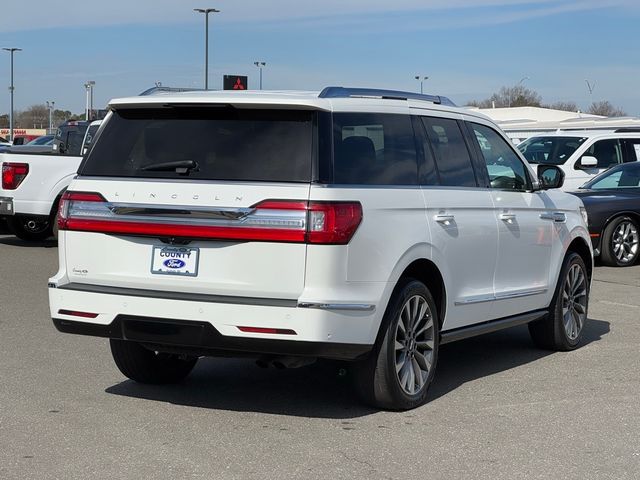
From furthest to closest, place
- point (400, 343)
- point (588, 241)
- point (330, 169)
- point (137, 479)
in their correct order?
point (588, 241)
point (400, 343)
point (330, 169)
point (137, 479)

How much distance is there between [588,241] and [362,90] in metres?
3.28

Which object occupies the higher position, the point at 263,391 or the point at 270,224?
the point at 270,224

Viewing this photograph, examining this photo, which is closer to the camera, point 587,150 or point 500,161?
point 500,161

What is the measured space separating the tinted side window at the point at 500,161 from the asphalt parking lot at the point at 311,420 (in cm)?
136

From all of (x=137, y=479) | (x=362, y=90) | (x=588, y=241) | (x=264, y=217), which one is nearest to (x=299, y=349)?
(x=264, y=217)

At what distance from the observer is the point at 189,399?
7.06m

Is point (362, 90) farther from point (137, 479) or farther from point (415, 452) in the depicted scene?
point (137, 479)

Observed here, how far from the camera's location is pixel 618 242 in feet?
52.3

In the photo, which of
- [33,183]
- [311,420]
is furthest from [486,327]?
[33,183]

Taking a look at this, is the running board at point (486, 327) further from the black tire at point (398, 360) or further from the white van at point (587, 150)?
the white van at point (587, 150)

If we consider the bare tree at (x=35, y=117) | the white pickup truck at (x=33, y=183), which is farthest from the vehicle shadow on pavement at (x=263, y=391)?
the bare tree at (x=35, y=117)

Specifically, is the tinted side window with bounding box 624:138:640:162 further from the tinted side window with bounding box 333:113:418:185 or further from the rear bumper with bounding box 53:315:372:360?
the rear bumper with bounding box 53:315:372:360

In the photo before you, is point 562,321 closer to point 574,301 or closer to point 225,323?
point 574,301

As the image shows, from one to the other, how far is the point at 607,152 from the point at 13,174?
11.2 metres
